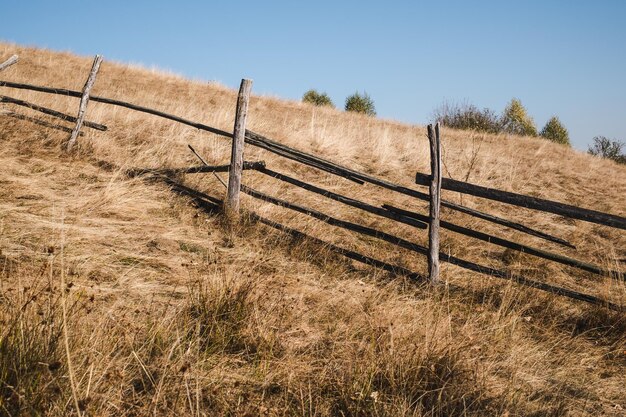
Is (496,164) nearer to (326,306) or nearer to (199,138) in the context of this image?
(199,138)

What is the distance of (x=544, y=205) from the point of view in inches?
144

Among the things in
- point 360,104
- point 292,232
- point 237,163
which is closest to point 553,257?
point 292,232

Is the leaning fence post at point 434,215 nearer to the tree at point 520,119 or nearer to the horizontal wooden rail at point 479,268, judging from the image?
the horizontal wooden rail at point 479,268

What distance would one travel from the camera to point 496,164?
9.90m

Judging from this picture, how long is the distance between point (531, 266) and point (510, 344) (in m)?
2.53

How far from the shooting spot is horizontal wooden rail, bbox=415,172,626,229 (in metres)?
3.42

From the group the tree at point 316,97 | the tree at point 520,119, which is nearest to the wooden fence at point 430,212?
the tree at point 520,119

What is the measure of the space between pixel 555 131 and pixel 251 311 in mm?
31714

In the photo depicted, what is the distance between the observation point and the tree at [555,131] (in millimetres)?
27328

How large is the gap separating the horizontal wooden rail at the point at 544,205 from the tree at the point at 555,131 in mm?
27781

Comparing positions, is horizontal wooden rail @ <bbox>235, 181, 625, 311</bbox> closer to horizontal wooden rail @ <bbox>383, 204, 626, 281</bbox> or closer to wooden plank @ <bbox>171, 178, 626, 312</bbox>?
wooden plank @ <bbox>171, 178, 626, 312</bbox>

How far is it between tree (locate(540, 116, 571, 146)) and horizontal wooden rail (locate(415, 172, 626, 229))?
27.8 m

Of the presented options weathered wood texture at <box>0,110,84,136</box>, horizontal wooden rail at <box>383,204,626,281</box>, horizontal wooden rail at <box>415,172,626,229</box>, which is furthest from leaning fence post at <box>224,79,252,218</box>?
weathered wood texture at <box>0,110,84,136</box>

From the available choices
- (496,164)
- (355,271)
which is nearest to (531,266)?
(355,271)
